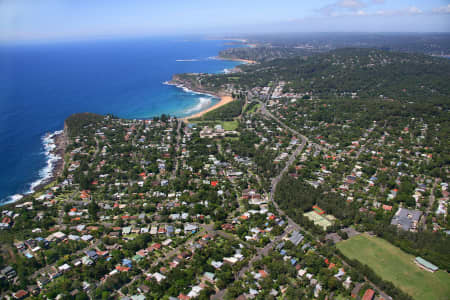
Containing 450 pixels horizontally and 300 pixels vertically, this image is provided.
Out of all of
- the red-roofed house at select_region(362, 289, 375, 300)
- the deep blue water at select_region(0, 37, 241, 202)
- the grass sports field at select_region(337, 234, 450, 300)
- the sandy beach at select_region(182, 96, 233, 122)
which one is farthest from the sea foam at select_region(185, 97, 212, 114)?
the red-roofed house at select_region(362, 289, 375, 300)

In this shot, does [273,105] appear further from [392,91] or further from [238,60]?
[238,60]

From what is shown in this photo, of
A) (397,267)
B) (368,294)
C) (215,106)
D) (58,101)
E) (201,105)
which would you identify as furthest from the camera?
(58,101)

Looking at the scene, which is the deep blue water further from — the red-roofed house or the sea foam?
the red-roofed house

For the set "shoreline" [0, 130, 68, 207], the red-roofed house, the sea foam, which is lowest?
"shoreline" [0, 130, 68, 207]

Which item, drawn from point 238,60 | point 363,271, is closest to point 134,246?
point 363,271

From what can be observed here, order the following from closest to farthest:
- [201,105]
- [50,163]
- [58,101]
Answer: [50,163] → [201,105] → [58,101]

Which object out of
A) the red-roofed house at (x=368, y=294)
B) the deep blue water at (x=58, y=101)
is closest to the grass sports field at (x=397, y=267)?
the red-roofed house at (x=368, y=294)

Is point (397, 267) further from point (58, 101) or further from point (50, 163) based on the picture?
point (58, 101)

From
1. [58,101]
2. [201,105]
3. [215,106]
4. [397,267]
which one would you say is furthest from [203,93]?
[397,267]
